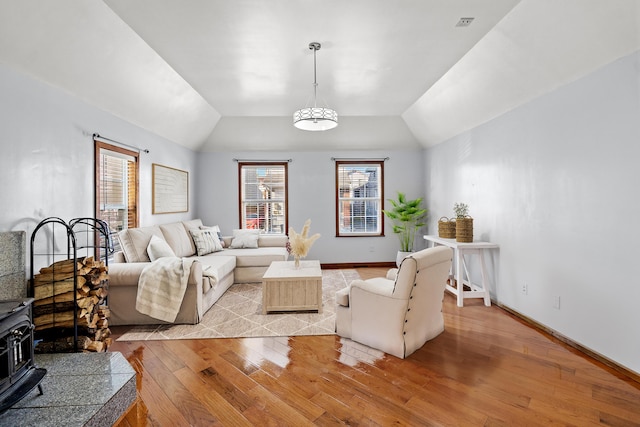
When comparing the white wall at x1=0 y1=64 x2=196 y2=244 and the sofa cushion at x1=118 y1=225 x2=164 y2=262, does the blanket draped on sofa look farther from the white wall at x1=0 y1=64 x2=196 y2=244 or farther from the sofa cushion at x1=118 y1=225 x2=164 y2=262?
the white wall at x1=0 y1=64 x2=196 y2=244

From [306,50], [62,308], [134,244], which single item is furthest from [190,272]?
[306,50]

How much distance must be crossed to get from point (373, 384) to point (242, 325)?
1.52 meters

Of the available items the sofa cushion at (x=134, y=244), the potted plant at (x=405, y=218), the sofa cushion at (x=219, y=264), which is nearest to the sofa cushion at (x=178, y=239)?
the sofa cushion at (x=219, y=264)

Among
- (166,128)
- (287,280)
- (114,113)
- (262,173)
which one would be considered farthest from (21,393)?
(262,173)

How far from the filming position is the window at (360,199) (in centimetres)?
597

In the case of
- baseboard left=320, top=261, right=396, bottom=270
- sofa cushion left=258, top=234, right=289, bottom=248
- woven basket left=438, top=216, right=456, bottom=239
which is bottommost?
baseboard left=320, top=261, right=396, bottom=270

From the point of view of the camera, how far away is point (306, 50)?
9.86 feet

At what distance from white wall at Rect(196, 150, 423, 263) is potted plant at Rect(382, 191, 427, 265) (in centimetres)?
19

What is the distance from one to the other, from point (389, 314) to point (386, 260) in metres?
3.68

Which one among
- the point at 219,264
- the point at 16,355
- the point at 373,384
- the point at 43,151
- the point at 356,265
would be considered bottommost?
the point at 373,384

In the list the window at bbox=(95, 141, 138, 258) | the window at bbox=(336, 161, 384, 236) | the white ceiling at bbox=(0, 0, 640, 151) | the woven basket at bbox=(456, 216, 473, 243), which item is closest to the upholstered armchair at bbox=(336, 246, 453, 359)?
the woven basket at bbox=(456, 216, 473, 243)

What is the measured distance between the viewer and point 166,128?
171 inches

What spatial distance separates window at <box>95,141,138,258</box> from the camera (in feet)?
10.4

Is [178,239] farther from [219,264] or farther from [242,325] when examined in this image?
[242,325]
